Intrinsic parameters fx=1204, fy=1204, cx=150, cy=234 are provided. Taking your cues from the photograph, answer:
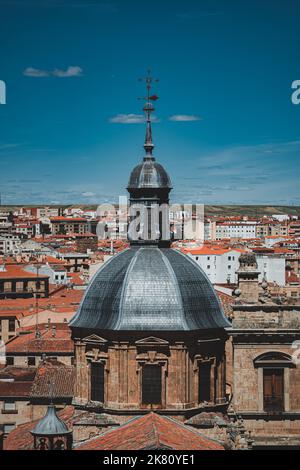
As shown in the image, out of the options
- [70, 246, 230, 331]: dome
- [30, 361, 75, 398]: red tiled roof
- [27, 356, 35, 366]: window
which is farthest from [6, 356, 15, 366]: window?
[70, 246, 230, 331]: dome

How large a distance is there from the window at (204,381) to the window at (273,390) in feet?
4.98

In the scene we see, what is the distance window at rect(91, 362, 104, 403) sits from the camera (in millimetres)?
32062

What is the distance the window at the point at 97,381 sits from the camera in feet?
105

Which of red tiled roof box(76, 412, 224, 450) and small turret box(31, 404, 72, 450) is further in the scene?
small turret box(31, 404, 72, 450)

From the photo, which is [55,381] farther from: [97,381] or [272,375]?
[272,375]

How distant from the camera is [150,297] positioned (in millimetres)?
32156

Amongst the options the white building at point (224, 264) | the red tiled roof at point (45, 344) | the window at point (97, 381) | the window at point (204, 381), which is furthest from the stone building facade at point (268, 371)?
the white building at point (224, 264)

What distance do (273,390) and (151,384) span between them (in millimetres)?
3424

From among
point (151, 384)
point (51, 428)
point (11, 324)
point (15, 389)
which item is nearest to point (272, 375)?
point (151, 384)

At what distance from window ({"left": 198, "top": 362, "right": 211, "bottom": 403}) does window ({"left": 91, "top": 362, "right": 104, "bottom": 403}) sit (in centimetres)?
262

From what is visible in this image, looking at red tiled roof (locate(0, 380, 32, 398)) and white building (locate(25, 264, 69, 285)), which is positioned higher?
white building (locate(25, 264, 69, 285))

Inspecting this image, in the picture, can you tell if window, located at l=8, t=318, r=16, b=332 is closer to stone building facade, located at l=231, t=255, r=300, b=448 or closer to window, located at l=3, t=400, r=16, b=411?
window, located at l=3, t=400, r=16, b=411

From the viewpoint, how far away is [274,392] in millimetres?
32406
